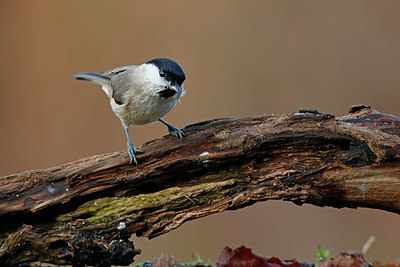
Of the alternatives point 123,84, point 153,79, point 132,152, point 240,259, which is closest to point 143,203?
point 132,152

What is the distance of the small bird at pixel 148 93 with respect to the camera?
193cm

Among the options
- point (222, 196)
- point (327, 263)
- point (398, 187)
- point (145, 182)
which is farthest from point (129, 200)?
point (398, 187)

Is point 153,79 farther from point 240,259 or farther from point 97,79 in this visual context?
point 240,259

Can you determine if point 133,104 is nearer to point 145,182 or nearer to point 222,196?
point 145,182

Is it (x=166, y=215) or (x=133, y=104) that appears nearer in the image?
(x=166, y=215)

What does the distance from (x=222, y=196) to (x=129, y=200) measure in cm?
38

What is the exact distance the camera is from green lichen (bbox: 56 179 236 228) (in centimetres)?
164

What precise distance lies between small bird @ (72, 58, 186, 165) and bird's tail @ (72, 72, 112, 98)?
0.18 metres

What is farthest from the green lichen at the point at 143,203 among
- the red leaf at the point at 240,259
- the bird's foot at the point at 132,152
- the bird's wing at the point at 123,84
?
the bird's wing at the point at 123,84

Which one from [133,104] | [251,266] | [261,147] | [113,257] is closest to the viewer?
[251,266]

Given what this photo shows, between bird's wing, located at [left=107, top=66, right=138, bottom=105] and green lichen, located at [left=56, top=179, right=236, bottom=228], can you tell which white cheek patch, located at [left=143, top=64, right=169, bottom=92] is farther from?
green lichen, located at [left=56, top=179, right=236, bottom=228]

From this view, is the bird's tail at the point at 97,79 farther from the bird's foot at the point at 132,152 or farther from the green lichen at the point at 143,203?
the green lichen at the point at 143,203

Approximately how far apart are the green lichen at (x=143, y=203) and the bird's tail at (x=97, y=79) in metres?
0.95

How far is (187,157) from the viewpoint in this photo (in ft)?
5.55
